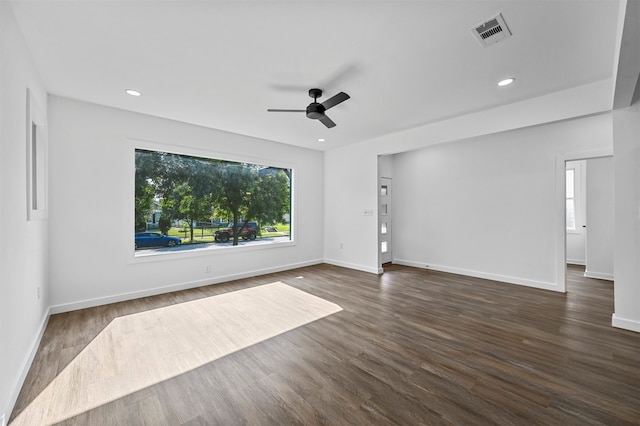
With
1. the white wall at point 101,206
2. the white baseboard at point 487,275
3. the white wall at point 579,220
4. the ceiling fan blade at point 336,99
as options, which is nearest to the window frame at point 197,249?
the white wall at point 101,206

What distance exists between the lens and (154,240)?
13.6 feet

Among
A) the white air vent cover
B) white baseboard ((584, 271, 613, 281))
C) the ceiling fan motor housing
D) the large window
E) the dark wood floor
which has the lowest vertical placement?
the dark wood floor

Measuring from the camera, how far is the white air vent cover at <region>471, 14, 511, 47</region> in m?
2.01

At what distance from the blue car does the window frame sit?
165mm

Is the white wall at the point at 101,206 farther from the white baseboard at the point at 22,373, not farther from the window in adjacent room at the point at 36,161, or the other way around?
the white baseboard at the point at 22,373

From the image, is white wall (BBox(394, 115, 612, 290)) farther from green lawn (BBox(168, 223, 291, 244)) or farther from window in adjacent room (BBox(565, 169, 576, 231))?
green lawn (BBox(168, 223, 291, 244))

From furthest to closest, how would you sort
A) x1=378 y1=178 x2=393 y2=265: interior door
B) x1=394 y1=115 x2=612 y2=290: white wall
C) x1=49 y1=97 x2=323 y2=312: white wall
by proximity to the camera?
x1=378 y1=178 x2=393 y2=265: interior door, x1=394 y1=115 x2=612 y2=290: white wall, x1=49 y1=97 x2=323 y2=312: white wall

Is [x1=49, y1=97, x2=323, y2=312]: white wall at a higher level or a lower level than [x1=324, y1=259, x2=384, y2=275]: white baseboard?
higher

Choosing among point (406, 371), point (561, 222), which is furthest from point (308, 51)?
point (561, 222)

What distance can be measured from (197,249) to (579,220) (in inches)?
313

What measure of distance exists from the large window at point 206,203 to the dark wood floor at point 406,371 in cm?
121

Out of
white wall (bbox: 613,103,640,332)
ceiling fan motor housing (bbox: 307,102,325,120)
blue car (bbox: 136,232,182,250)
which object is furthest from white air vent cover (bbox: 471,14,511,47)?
blue car (bbox: 136,232,182,250)

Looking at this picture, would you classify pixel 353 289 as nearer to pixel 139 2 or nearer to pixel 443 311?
pixel 443 311

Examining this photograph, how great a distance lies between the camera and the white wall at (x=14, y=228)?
1671 millimetres
